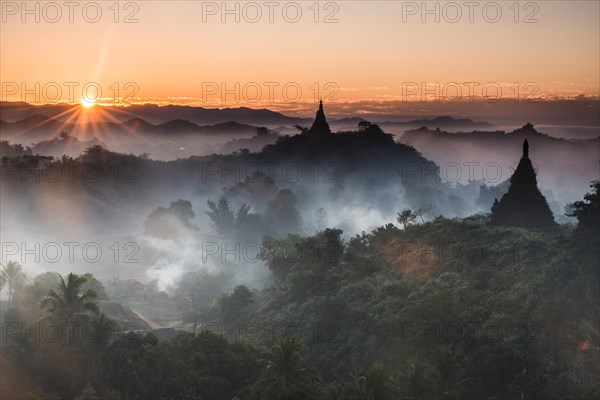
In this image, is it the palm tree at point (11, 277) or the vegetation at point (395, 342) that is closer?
the vegetation at point (395, 342)

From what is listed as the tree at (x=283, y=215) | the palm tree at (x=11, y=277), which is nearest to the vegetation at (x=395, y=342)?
the palm tree at (x=11, y=277)

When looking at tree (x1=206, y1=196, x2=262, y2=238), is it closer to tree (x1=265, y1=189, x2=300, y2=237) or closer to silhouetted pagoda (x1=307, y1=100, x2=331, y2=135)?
tree (x1=265, y1=189, x2=300, y2=237)

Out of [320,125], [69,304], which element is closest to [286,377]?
[69,304]

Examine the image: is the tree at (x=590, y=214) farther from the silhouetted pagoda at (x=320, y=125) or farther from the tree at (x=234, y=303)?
the silhouetted pagoda at (x=320, y=125)

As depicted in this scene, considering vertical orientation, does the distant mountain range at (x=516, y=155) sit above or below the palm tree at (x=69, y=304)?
above

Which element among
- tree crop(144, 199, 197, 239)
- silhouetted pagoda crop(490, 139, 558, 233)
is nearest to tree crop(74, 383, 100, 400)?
silhouetted pagoda crop(490, 139, 558, 233)

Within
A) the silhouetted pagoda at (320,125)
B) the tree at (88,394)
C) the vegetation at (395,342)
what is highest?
the silhouetted pagoda at (320,125)
